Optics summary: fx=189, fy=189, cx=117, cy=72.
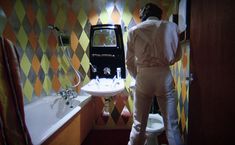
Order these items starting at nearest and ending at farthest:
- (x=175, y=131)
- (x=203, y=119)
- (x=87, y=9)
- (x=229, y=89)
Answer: (x=229, y=89) < (x=203, y=119) < (x=175, y=131) < (x=87, y=9)

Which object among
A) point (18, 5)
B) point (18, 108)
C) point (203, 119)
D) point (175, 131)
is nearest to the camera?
point (18, 108)

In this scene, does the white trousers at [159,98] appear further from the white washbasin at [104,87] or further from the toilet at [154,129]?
the white washbasin at [104,87]

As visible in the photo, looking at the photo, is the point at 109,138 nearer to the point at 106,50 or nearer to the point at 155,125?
the point at 155,125

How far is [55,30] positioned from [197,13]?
1.87 metres

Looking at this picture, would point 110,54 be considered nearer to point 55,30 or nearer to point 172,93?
point 55,30

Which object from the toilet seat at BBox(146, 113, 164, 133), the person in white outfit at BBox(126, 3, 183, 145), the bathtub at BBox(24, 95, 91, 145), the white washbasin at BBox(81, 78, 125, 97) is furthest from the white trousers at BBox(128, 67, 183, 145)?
the bathtub at BBox(24, 95, 91, 145)

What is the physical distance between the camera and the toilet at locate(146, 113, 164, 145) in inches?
72.6

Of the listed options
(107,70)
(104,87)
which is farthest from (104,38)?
(104,87)

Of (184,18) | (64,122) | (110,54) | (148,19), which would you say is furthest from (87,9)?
(64,122)

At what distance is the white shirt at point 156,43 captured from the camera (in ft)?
5.40

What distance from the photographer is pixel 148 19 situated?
175 centimetres

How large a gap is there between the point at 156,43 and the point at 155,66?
0.20m

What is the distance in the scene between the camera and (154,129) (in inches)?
73.1

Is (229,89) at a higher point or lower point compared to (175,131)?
higher
